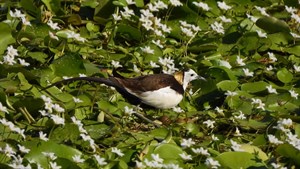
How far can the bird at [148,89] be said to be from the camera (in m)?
6.45

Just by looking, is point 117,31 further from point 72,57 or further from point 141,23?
point 72,57

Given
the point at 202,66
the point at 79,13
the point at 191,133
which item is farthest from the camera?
the point at 79,13

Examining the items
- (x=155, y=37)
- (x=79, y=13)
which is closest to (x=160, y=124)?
(x=155, y=37)

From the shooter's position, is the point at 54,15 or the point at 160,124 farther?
the point at 54,15

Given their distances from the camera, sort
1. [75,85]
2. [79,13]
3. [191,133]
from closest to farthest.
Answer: [191,133] < [75,85] < [79,13]

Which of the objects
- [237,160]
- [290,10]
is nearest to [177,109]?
[237,160]

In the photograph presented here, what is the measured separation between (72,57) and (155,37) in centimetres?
94

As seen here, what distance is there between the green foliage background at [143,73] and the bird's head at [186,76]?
0.11 m

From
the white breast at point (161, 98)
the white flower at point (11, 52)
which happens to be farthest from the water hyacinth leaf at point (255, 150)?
the white flower at point (11, 52)

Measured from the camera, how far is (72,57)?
6781 mm

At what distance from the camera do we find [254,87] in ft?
22.7

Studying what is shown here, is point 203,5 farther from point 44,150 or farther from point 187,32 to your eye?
point 44,150

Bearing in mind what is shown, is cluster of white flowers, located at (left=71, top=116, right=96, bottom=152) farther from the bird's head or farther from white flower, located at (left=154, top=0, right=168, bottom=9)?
white flower, located at (left=154, top=0, right=168, bottom=9)

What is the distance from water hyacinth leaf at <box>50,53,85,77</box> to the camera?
6.75 meters
